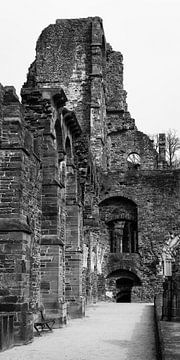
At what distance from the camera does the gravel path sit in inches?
332

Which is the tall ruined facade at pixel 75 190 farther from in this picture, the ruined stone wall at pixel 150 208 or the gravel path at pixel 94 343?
the gravel path at pixel 94 343

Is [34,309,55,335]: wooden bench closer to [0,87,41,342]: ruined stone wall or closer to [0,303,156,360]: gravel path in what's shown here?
[0,303,156,360]: gravel path

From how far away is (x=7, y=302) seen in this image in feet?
32.7

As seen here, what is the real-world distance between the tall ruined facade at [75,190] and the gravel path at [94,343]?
1.77 ft

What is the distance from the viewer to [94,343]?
9984mm

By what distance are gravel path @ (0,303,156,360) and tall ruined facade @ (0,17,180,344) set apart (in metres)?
0.54

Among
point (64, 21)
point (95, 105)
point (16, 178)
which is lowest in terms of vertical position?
point (16, 178)

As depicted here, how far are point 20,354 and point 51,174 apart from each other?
18.3 ft

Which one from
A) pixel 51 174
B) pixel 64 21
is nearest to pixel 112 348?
pixel 51 174

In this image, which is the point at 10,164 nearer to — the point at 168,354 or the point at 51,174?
the point at 51,174

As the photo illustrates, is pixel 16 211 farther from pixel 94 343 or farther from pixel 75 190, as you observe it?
pixel 75 190

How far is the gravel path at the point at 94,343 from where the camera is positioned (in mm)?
8430

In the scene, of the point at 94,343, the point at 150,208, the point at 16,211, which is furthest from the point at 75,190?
the point at 150,208

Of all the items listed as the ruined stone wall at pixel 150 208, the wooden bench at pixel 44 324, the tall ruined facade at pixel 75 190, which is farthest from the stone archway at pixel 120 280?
the wooden bench at pixel 44 324
